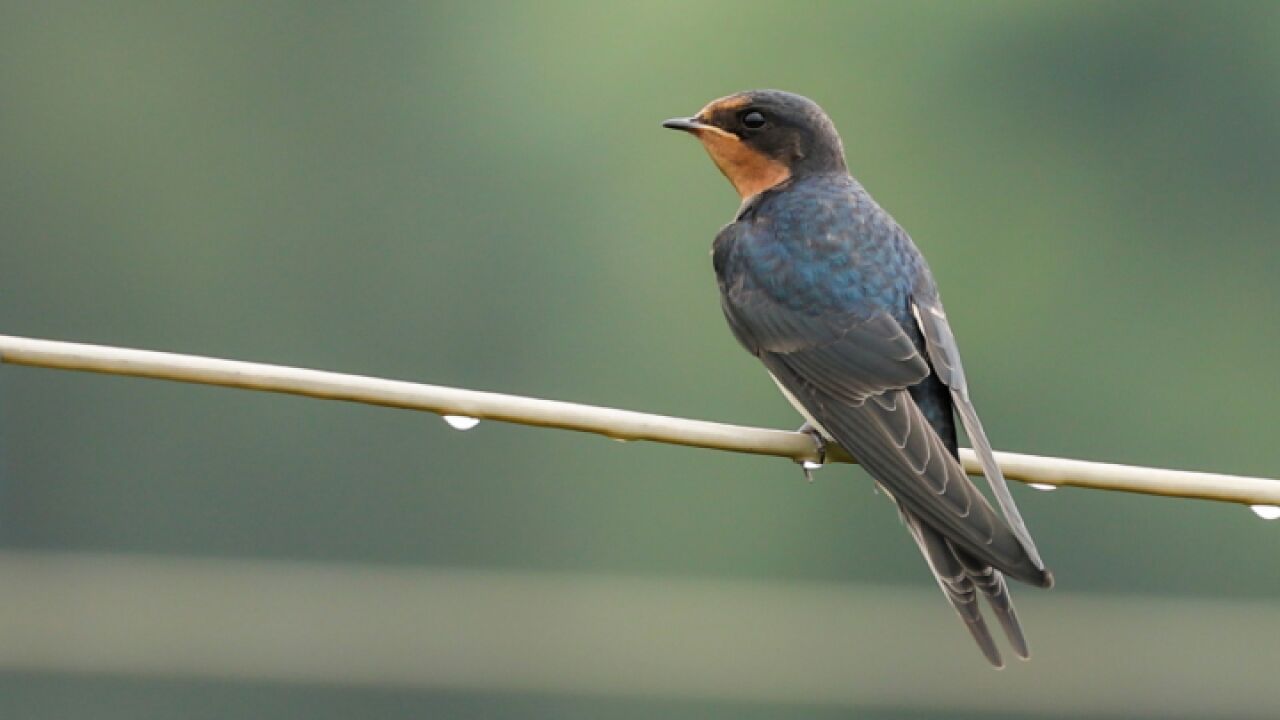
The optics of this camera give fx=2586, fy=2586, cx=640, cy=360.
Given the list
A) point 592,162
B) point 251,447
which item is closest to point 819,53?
point 592,162

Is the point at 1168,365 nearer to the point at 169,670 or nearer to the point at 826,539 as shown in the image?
the point at 826,539

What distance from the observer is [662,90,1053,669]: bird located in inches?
158

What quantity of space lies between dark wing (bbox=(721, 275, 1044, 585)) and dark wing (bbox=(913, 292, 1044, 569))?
0.03 m

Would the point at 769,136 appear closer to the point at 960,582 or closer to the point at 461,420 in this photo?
the point at 960,582

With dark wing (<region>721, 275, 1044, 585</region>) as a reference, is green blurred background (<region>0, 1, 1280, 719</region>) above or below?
below

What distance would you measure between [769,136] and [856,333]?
2.73 feet

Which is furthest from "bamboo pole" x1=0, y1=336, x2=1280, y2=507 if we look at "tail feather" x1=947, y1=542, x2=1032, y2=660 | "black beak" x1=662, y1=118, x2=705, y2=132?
"black beak" x1=662, y1=118, x2=705, y2=132

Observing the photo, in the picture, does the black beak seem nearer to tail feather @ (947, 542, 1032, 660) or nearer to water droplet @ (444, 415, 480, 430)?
tail feather @ (947, 542, 1032, 660)

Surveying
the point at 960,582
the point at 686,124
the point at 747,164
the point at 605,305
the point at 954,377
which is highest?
the point at 686,124

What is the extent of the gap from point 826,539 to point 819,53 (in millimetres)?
8053

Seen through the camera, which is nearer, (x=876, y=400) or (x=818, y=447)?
(x=818, y=447)

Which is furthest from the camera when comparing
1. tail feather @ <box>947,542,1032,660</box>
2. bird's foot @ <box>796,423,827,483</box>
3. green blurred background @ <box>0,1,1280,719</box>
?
green blurred background @ <box>0,1,1280,719</box>

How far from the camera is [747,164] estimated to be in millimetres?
5422

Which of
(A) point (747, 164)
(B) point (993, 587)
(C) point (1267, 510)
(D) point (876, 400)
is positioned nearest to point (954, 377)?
(D) point (876, 400)
